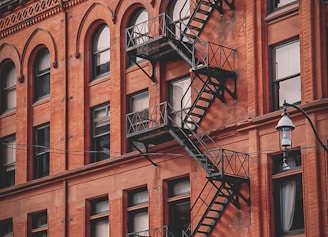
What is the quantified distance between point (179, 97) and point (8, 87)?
11.8 meters

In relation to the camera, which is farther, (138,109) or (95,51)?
(95,51)

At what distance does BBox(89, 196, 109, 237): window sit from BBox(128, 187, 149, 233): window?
4.71 ft

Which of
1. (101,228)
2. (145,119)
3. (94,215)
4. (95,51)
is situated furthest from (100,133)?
(145,119)

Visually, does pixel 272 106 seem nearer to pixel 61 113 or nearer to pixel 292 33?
pixel 292 33

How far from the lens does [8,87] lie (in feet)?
181

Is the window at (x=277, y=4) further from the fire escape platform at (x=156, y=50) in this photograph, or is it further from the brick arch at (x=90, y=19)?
the brick arch at (x=90, y=19)

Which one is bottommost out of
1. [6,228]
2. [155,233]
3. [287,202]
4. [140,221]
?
[155,233]

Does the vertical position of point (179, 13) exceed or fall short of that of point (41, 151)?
it exceeds it

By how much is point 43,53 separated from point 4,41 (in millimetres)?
2772

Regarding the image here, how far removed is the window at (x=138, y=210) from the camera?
46.4m

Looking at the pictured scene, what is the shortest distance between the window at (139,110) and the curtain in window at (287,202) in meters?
7.12

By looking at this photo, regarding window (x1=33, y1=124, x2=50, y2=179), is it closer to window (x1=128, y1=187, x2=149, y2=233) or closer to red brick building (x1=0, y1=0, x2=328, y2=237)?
red brick building (x1=0, y1=0, x2=328, y2=237)

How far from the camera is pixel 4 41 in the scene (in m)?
55.5

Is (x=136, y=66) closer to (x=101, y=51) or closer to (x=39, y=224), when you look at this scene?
(x=101, y=51)
